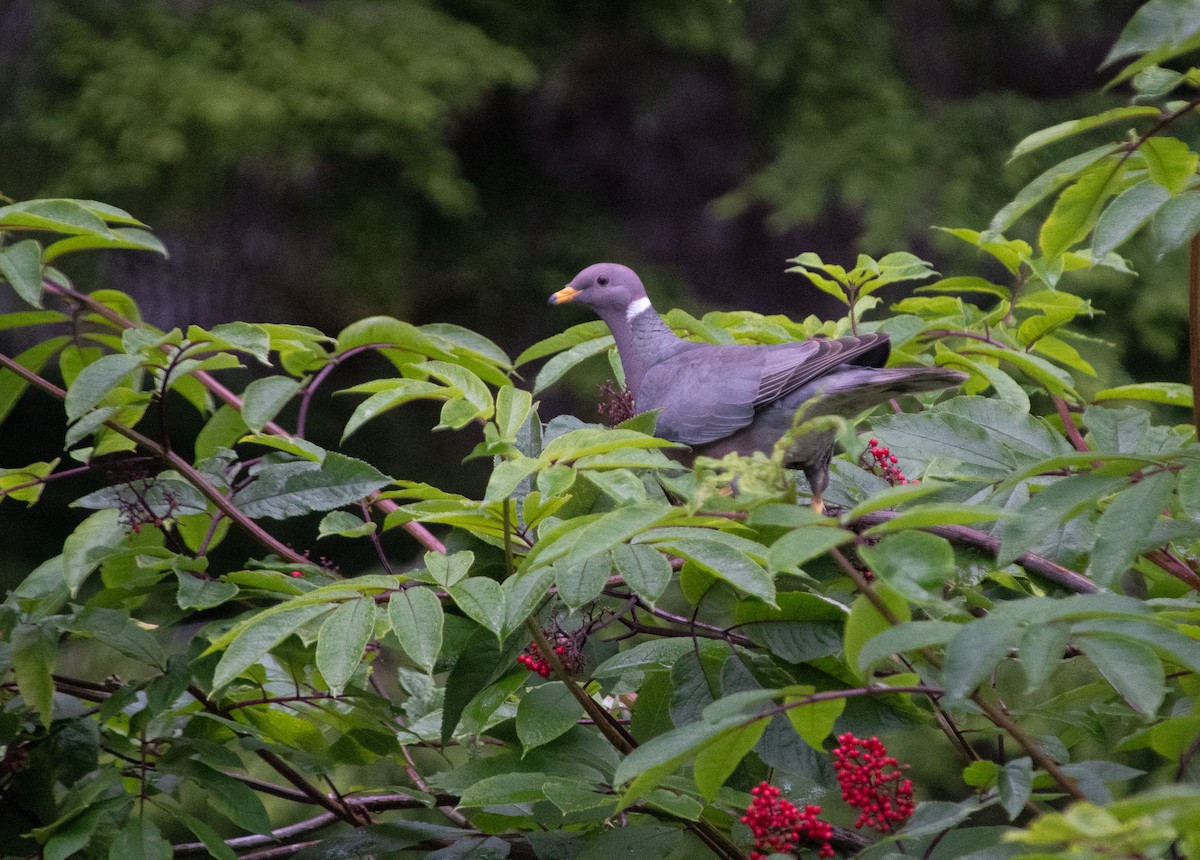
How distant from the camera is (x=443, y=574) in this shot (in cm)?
86

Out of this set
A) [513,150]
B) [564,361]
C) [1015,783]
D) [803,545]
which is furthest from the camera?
[513,150]

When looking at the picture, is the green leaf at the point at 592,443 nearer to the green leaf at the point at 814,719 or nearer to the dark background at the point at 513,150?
the green leaf at the point at 814,719

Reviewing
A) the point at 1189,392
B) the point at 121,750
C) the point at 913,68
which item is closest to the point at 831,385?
the point at 1189,392

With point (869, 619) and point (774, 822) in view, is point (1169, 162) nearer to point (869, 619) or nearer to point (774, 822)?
point (869, 619)

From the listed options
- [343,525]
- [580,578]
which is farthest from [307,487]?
[580,578]

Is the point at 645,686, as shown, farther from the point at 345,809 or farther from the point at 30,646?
the point at 30,646

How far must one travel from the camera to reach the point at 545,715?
92cm

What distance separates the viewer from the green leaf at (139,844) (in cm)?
95

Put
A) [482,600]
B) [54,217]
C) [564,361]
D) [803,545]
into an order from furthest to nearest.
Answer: [564,361], [54,217], [482,600], [803,545]

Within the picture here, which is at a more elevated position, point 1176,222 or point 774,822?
point 1176,222

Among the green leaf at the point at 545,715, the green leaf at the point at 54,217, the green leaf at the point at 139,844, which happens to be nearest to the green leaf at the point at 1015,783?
the green leaf at the point at 545,715

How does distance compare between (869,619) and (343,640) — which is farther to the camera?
(343,640)

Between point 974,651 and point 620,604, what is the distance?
45cm

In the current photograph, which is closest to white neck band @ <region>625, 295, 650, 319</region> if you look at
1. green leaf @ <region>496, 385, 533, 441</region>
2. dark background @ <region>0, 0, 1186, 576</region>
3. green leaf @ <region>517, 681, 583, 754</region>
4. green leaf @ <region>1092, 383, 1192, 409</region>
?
green leaf @ <region>1092, 383, 1192, 409</region>
